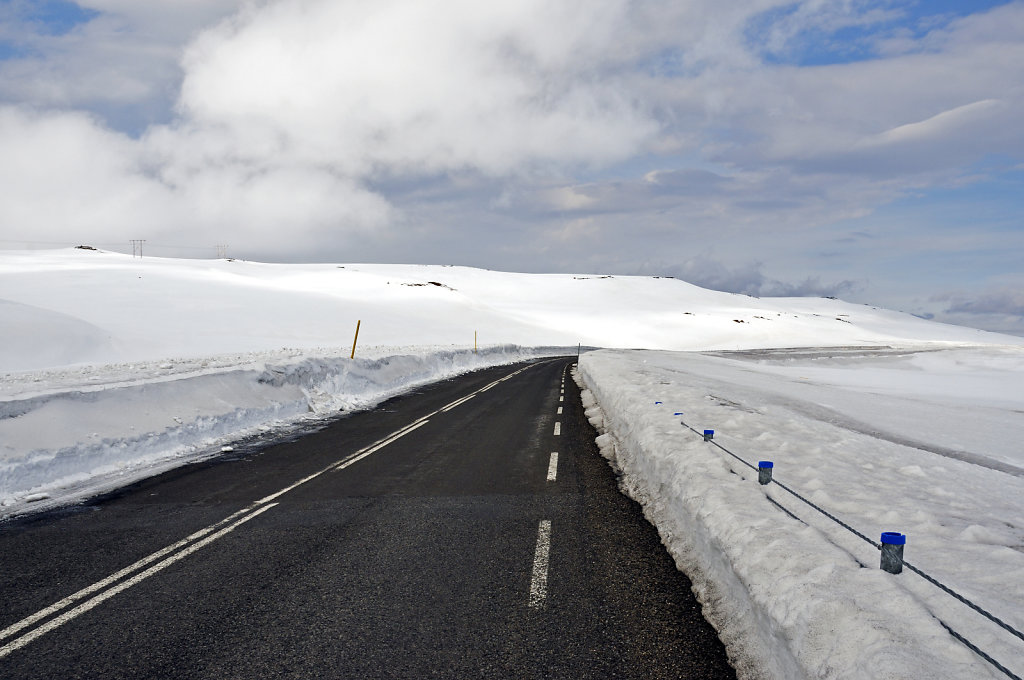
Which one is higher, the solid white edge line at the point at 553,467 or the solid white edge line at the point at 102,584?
the solid white edge line at the point at 553,467

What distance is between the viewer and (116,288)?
190ft

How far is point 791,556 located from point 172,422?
11263 millimetres

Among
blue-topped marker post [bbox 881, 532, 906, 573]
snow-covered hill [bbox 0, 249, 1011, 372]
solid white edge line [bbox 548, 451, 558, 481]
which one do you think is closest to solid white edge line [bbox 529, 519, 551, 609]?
solid white edge line [bbox 548, 451, 558, 481]

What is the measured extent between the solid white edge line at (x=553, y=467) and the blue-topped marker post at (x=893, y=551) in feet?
16.2

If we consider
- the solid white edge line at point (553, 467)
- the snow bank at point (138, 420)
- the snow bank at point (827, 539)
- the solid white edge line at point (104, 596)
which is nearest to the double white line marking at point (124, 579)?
the solid white edge line at point (104, 596)

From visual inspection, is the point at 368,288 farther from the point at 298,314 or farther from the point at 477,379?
the point at 477,379

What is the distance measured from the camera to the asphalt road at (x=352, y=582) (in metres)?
3.97

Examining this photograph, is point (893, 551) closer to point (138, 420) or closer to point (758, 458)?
point (758, 458)

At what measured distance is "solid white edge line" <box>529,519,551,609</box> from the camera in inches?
189

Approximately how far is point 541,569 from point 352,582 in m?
1.65

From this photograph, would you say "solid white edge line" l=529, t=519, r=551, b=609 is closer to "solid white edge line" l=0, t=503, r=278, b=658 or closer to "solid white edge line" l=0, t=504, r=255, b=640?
"solid white edge line" l=0, t=503, r=278, b=658

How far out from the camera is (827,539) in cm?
490

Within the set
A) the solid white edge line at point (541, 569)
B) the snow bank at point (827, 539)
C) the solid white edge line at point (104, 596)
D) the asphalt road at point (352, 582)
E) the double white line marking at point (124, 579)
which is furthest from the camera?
the solid white edge line at point (541, 569)

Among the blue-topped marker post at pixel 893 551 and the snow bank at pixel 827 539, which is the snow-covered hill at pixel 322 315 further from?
the blue-topped marker post at pixel 893 551
